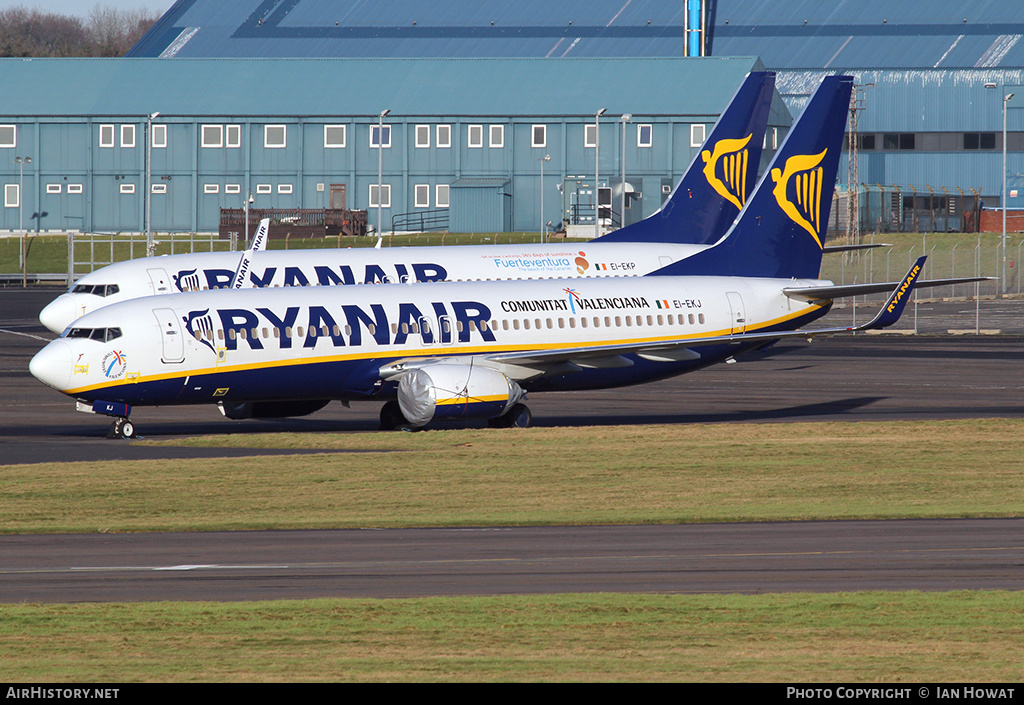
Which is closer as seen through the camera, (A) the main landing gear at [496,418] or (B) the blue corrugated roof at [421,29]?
(A) the main landing gear at [496,418]

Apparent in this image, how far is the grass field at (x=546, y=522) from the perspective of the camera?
1454 centimetres

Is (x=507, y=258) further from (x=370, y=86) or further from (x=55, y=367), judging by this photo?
(x=370, y=86)

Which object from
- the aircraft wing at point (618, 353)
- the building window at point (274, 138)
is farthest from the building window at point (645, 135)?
the aircraft wing at point (618, 353)

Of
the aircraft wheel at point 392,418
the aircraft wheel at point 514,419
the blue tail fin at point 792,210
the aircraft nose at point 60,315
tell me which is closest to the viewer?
the aircraft wheel at point 392,418

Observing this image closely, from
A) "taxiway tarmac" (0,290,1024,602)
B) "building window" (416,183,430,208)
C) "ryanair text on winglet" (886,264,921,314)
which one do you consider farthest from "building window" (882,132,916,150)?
"taxiway tarmac" (0,290,1024,602)

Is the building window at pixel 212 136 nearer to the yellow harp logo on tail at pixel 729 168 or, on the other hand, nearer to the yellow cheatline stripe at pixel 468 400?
the yellow harp logo on tail at pixel 729 168

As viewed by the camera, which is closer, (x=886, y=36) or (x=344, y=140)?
(x=344, y=140)

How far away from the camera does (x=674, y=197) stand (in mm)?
56781

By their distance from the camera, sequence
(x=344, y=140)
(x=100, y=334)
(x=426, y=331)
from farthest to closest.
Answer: (x=344, y=140) < (x=426, y=331) < (x=100, y=334)

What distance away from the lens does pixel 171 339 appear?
36.2 m

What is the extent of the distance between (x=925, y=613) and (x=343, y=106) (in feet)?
358

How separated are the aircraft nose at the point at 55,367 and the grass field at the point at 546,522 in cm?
374

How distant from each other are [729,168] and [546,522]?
35617 millimetres

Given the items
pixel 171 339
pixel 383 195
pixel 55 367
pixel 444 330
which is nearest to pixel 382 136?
pixel 383 195
